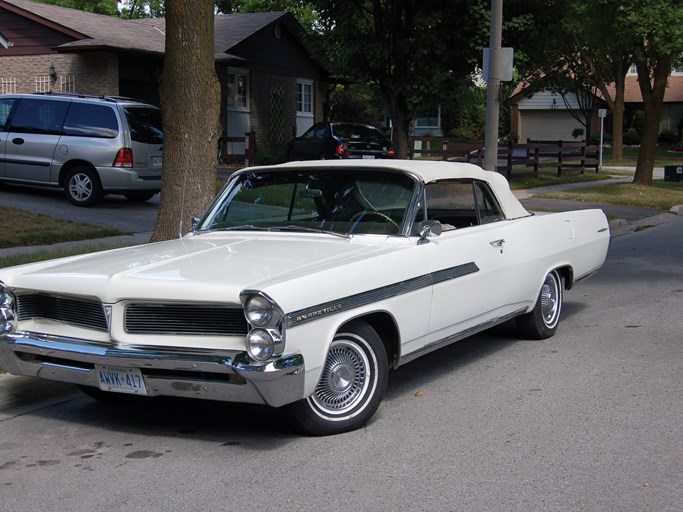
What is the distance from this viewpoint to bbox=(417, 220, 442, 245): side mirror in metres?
5.87

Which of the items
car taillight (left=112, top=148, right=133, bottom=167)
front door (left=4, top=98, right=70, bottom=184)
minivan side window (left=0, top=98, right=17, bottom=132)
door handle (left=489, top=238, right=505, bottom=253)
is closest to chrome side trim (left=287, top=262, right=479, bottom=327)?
door handle (left=489, top=238, right=505, bottom=253)

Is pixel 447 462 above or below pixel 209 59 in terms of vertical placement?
below

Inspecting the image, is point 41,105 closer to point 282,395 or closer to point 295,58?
point 282,395

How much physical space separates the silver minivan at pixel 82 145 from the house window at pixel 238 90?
13055mm

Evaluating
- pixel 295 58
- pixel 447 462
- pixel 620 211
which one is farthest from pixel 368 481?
pixel 295 58

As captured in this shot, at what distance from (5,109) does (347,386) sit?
1315 centimetres

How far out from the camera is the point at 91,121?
15.6 metres

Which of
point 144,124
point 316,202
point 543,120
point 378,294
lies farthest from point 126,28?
point 543,120

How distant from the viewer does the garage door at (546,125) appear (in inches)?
2324

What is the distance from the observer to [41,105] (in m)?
15.9

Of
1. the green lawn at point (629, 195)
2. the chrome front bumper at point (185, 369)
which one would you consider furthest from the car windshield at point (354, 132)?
the chrome front bumper at point (185, 369)

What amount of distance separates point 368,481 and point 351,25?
1778 centimetres

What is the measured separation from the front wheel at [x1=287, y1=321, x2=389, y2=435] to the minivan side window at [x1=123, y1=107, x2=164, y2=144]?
11.2 meters

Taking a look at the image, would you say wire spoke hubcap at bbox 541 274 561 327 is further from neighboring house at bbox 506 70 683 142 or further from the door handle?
neighboring house at bbox 506 70 683 142
